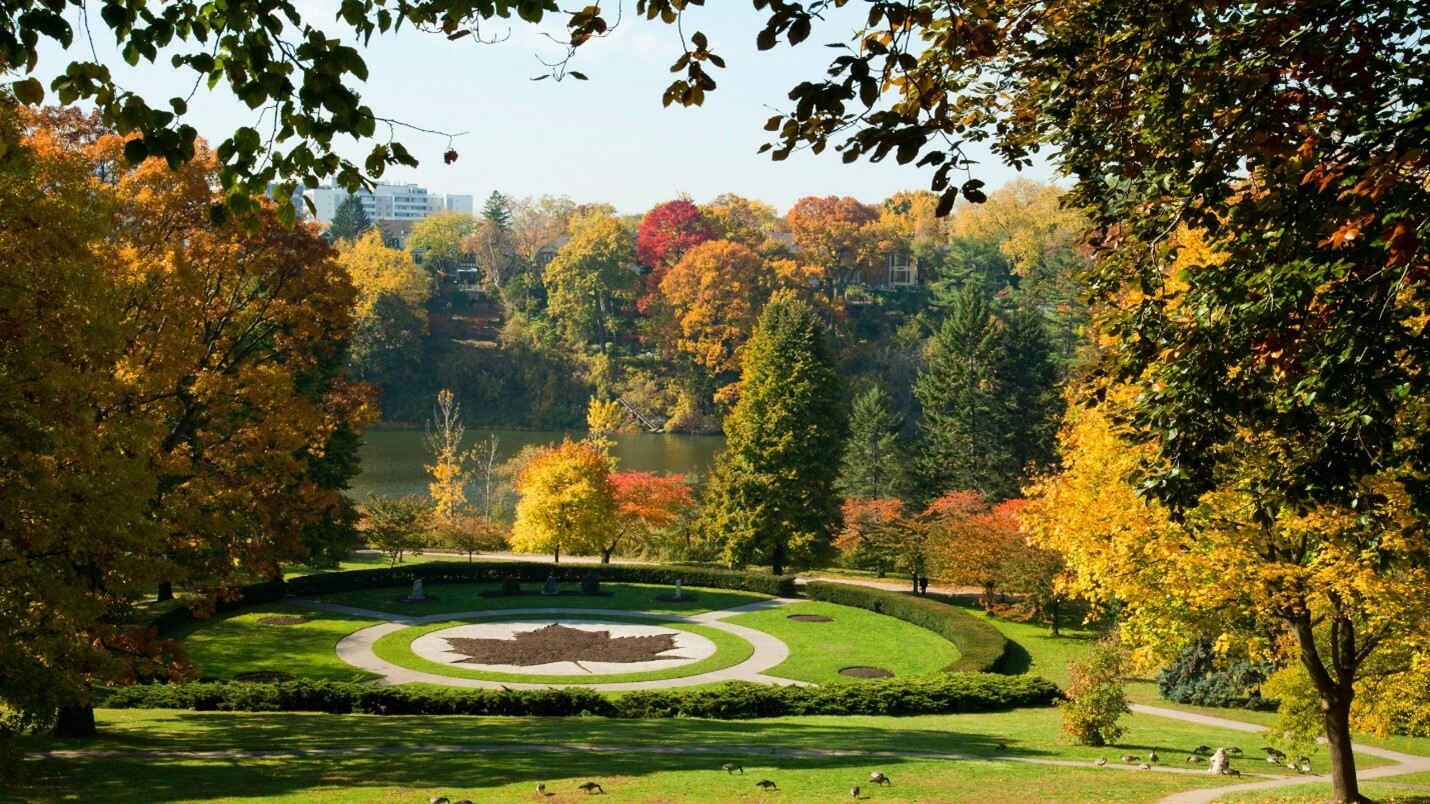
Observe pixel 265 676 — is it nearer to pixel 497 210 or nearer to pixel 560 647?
pixel 560 647

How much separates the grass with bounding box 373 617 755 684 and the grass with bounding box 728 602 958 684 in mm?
1263

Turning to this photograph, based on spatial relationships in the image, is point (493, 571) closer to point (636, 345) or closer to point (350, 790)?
point (350, 790)

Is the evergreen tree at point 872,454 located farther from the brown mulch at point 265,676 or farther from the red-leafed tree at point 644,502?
the brown mulch at point 265,676

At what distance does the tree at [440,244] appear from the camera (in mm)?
103688

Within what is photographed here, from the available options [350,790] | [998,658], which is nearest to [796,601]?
[998,658]

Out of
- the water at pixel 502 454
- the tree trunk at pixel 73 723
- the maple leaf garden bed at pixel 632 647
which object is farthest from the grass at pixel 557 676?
the water at pixel 502 454

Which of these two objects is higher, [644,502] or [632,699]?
[644,502]

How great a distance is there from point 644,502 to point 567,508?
12.3 ft

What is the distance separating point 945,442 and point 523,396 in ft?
153

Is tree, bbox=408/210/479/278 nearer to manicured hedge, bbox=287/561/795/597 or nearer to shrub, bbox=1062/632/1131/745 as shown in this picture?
manicured hedge, bbox=287/561/795/597

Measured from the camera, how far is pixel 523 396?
3406 inches

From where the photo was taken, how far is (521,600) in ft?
114

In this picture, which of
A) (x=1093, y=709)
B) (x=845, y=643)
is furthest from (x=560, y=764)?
(x=845, y=643)

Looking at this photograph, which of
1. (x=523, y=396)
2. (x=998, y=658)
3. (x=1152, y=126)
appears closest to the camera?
(x=1152, y=126)
